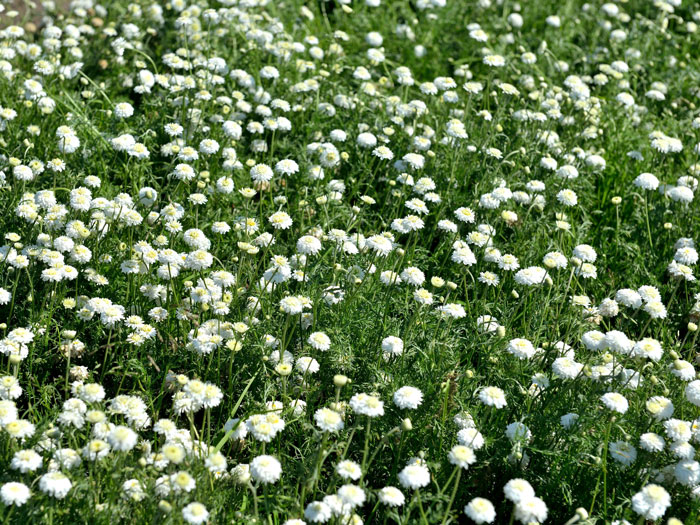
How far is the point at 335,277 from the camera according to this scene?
13.1 ft

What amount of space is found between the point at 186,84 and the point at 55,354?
2019 mm

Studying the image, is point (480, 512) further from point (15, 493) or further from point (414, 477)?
point (15, 493)

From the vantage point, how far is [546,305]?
13.4ft

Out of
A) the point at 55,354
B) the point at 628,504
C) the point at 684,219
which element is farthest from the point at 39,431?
the point at 684,219

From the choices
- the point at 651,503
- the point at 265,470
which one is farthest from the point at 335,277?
the point at 651,503

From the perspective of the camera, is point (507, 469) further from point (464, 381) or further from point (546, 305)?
point (546, 305)

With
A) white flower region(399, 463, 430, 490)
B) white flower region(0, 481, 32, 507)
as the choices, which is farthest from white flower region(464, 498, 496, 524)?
white flower region(0, 481, 32, 507)

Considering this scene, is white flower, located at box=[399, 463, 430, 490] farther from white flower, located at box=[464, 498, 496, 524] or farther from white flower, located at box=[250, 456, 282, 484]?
white flower, located at box=[250, 456, 282, 484]

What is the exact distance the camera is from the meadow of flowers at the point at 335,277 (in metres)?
3.14

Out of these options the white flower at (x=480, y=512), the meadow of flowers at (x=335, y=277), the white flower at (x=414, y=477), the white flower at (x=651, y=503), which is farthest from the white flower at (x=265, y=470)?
the white flower at (x=651, y=503)

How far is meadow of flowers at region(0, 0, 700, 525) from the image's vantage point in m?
3.14

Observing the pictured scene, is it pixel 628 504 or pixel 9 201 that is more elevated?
pixel 628 504

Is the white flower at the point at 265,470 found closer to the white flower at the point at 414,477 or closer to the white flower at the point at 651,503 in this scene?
the white flower at the point at 414,477

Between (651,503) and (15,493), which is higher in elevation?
(651,503)
